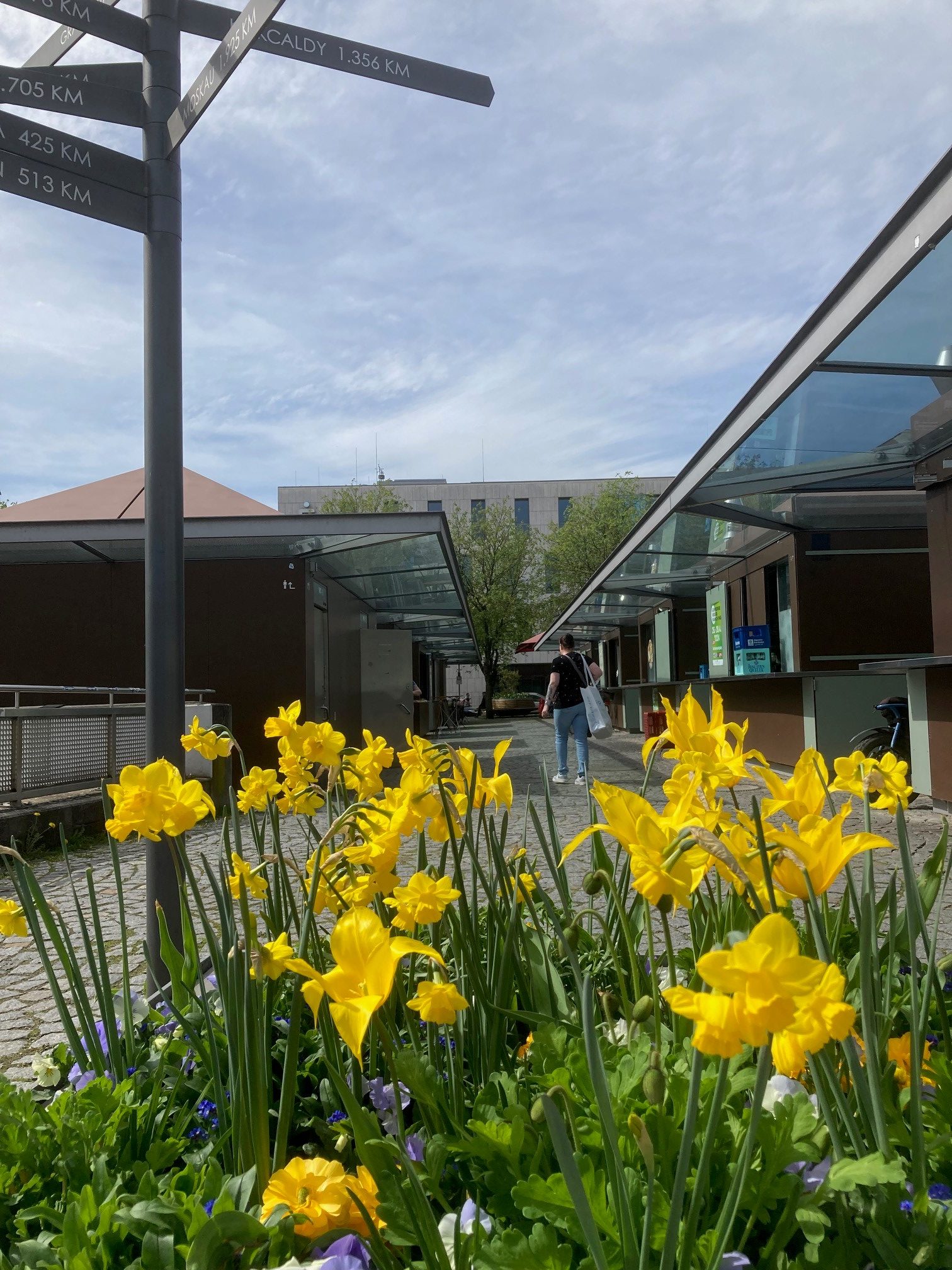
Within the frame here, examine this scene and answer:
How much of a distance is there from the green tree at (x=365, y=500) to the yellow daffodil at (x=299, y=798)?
41.9 meters

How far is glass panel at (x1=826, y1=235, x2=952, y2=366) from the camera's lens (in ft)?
14.4

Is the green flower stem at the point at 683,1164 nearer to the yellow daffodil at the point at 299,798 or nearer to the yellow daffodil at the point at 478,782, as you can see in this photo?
the yellow daffodil at the point at 478,782

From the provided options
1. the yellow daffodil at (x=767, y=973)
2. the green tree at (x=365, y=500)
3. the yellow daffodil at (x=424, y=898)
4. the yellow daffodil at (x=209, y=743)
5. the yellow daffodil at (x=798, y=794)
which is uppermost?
the green tree at (x=365, y=500)

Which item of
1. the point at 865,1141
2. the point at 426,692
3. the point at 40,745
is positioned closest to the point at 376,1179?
the point at 865,1141

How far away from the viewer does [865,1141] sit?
1.03 m

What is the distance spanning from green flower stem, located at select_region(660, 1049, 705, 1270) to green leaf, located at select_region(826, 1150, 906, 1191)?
181 millimetres

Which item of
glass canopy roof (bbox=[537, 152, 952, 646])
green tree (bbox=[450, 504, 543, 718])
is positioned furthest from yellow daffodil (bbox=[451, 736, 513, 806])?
green tree (bbox=[450, 504, 543, 718])

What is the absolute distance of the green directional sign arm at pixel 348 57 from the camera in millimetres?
2371

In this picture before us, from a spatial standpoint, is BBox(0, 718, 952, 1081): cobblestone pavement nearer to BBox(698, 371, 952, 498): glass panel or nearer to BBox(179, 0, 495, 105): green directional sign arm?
BBox(179, 0, 495, 105): green directional sign arm

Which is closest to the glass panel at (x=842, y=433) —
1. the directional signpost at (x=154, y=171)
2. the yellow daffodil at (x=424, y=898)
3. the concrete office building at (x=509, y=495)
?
the directional signpost at (x=154, y=171)

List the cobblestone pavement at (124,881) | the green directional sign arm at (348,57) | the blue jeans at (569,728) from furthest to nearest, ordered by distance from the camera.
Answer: the blue jeans at (569,728)
the cobblestone pavement at (124,881)
the green directional sign arm at (348,57)

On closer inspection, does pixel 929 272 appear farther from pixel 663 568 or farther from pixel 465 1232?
pixel 663 568

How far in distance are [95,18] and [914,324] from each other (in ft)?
13.8

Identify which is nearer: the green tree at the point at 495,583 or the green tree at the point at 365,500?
the green tree at the point at 495,583
